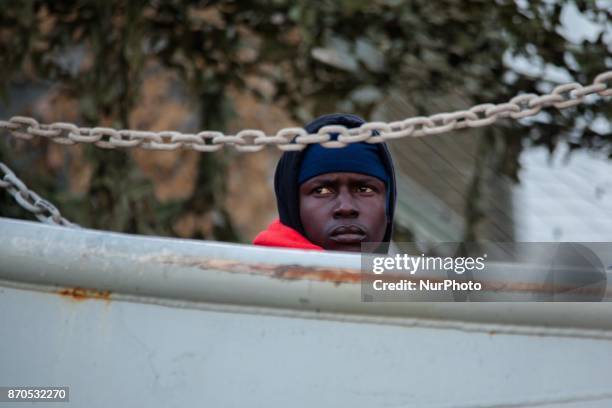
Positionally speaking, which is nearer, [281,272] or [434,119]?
[281,272]

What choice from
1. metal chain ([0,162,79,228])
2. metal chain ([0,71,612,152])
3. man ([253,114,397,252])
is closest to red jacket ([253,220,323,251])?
man ([253,114,397,252])

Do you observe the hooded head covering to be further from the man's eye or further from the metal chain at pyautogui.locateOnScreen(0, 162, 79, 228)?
the metal chain at pyautogui.locateOnScreen(0, 162, 79, 228)

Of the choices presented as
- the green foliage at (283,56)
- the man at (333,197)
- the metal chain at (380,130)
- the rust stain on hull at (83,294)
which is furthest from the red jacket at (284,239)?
the green foliage at (283,56)

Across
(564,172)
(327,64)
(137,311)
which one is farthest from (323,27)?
(564,172)

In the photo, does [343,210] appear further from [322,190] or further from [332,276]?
[332,276]

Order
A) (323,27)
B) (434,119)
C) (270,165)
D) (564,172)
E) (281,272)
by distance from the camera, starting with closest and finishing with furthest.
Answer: (281,272)
(434,119)
(323,27)
(270,165)
(564,172)

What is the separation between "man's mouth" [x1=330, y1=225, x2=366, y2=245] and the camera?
8.39 ft

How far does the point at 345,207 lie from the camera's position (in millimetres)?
2574

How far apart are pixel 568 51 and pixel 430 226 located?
325cm

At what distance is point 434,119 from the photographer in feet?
7.82

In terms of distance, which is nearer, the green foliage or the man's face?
the man's face

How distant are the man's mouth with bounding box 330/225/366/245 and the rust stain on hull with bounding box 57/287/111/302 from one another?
0.62 m

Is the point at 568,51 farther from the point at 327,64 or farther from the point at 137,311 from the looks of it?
the point at 137,311

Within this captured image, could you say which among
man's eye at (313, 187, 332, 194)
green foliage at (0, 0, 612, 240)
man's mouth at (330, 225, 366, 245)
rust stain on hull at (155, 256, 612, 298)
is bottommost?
rust stain on hull at (155, 256, 612, 298)
